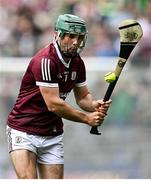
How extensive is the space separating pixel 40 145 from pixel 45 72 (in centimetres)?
71

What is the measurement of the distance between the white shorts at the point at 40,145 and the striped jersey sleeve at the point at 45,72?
0.54m

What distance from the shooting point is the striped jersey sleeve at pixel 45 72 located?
24.7 ft

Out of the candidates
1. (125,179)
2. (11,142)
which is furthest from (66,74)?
(125,179)

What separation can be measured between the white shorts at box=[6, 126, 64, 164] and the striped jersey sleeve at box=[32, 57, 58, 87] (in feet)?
1.76

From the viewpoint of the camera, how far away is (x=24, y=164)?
7656 mm

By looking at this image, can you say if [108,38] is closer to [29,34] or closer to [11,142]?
[29,34]

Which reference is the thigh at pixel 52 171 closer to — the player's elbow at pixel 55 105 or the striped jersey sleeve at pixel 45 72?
the player's elbow at pixel 55 105

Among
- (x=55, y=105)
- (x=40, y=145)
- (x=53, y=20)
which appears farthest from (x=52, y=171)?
(x=53, y=20)

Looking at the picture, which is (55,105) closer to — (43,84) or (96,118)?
(43,84)

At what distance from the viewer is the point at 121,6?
41.2 ft

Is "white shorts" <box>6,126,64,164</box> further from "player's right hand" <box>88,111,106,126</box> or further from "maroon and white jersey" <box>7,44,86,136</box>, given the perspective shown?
"player's right hand" <box>88,111,106,126</box>

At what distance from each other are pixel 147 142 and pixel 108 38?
165cm

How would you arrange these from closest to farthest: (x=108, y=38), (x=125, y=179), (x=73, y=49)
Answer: (x=73, y=49) < (x=125, y=179) < (x=108, y=38)

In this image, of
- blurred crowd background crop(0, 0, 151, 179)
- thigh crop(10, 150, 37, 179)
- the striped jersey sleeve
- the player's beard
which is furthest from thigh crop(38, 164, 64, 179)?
blurred crowd background crop(0, 0, 151, 179)
